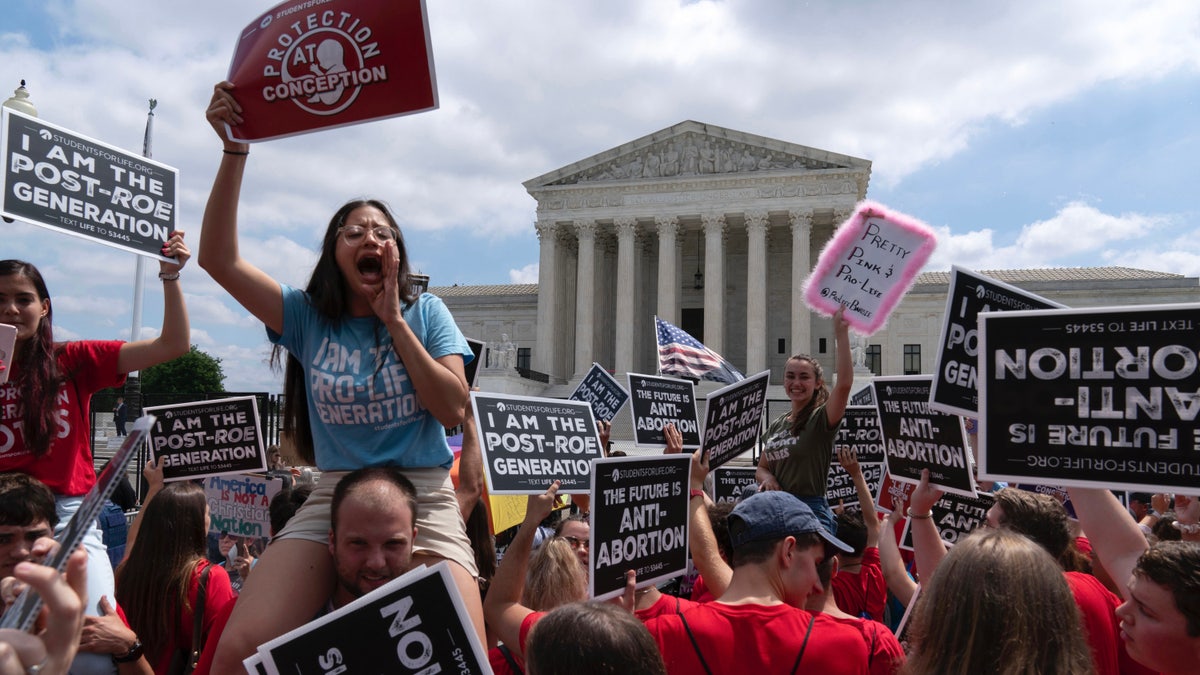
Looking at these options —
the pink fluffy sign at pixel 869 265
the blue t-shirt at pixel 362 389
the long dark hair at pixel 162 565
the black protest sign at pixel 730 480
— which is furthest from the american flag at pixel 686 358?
the blue t-shirt at pixel 362 389

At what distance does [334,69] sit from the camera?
3.58m

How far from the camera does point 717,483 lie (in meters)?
9.08

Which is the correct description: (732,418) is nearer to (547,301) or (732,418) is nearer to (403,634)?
(403,634)

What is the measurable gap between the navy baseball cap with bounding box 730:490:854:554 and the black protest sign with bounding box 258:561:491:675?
112cm

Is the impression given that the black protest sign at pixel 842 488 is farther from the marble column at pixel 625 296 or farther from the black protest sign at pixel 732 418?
the marble column at pixel 625 296

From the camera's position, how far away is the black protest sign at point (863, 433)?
8375mm

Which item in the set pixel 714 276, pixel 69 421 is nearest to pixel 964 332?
pixel 69 421

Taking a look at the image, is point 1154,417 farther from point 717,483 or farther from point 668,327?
point 668,327

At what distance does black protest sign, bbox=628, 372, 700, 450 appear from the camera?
28.1 ft

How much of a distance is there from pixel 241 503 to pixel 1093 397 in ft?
23.9

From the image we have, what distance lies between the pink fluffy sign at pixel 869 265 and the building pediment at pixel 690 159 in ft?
146

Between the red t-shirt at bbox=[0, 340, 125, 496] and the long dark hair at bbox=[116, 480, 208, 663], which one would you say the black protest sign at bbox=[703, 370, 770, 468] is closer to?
the long dark hair at bbox=[116, 480, 208, 663]

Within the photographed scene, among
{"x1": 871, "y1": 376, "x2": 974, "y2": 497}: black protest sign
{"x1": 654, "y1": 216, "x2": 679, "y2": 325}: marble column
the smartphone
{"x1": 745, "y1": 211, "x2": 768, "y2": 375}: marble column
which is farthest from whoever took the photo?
{"x1": 654, "y1": 216, "x2": 679, "y2": 325}: marble column

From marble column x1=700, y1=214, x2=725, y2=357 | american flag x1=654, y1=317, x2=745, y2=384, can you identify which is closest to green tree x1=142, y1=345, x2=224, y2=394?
marble column x1=700, y1=214, x2=725, y2=357
